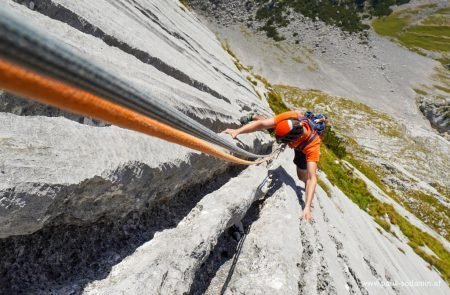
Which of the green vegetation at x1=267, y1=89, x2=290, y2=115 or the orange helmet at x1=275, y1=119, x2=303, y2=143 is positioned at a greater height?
the orange helmet at x1=275, y1=119, x2=303, y2=143

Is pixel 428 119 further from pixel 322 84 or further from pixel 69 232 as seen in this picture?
pixel 69 232

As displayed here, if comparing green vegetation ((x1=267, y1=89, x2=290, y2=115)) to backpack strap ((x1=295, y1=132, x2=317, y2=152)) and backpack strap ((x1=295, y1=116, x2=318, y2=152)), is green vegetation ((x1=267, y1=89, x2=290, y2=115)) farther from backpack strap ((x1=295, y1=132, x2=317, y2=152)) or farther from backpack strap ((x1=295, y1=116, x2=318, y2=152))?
backpack strap ((x1=295, y1=132, x2=317, y2=152))

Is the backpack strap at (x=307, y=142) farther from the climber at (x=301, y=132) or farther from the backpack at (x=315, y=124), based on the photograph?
the backpack at (x=315, y=124)

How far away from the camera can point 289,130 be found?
33.0 feet

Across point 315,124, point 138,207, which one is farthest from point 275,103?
point 138,207

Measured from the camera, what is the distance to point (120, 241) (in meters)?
5.47

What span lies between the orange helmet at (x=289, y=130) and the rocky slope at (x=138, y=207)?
1.05m

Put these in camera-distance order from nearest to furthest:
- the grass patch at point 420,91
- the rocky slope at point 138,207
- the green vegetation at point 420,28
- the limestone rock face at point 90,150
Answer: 1. the limestone rock face at point 90,150
2. the rocky slope at point 138,207
3. the grass patch at point 420,91
4. the green vegetation at point 420,28

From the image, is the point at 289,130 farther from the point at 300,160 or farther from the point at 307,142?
the point at 300,160

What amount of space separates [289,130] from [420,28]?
17714 centimetres

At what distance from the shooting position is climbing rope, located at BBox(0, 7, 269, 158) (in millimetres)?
1256

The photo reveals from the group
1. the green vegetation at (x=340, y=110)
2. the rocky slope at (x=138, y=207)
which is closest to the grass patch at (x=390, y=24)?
the green vegetation at (x=340, y=110)

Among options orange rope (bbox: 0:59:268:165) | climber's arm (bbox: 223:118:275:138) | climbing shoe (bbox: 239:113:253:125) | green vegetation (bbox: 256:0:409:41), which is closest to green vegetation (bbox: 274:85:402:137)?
green vegetation (bbox: 256:0:409:41)

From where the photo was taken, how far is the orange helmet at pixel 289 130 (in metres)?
10.0
